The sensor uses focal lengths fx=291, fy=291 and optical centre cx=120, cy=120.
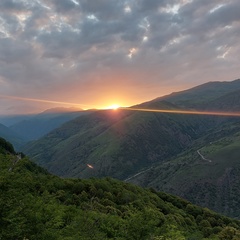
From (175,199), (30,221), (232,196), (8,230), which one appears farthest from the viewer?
(232,196)

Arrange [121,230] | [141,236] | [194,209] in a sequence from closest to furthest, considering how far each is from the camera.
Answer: [141,236] → [121,230] → [194,209]

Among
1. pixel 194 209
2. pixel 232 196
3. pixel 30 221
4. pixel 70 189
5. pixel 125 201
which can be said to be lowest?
pixel 232 196

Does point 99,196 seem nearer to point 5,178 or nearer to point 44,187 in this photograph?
point 44,187

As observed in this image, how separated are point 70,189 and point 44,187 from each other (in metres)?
9.19

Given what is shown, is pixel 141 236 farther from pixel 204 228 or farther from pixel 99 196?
pixel 204 228

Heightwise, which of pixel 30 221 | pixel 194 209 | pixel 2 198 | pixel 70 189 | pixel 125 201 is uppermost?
pixel 2 198

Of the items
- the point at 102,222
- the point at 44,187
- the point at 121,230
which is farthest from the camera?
the point at 44,187

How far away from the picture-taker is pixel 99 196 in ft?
204

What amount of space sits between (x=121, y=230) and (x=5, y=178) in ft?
55.9

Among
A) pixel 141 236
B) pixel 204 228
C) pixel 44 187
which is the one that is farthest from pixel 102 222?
pixel 204 228

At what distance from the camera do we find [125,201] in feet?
210

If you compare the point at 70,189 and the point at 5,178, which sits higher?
the point at 5,178

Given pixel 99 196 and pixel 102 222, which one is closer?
pixel 102 222

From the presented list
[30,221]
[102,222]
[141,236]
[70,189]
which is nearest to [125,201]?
[70,189]
